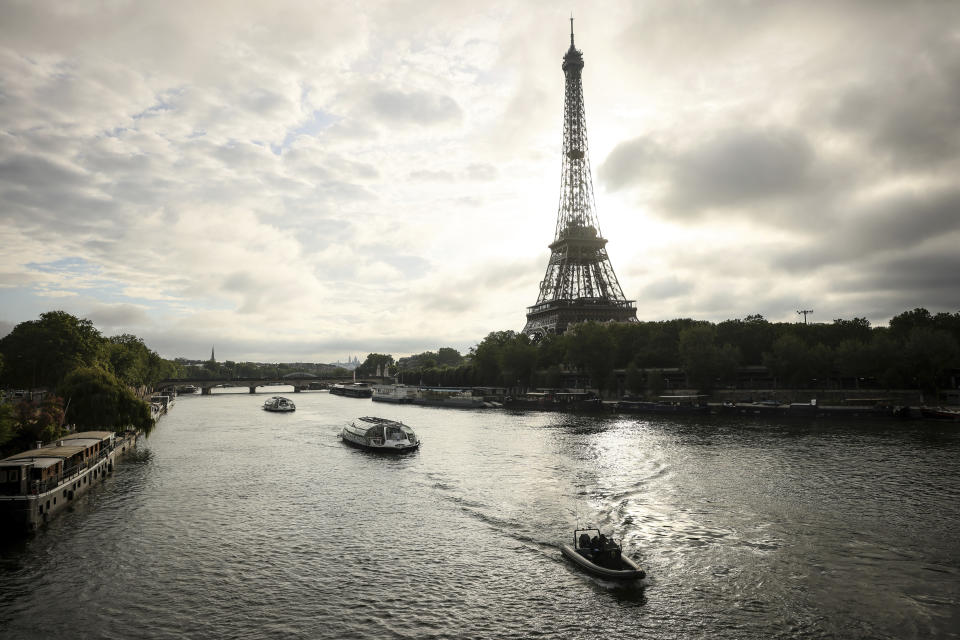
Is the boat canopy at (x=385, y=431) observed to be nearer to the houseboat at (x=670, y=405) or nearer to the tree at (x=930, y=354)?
the houseboat at (x=670, y=405)

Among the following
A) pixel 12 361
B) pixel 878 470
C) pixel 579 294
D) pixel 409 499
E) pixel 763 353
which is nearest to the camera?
pixel 409 499

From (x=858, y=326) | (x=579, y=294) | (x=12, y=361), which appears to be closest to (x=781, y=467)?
(x=858, y=326)

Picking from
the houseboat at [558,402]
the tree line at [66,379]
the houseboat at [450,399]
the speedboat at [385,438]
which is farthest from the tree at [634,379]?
the tree line at [66,379]

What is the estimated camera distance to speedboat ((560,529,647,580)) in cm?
2661

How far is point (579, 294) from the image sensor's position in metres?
175

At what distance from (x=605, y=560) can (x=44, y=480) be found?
1407 inches

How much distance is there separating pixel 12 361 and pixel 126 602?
9586 cm

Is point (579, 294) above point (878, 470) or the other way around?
above

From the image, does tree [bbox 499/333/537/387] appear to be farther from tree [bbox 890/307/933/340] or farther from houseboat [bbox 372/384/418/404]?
tree [bbox 890/307/933/340]

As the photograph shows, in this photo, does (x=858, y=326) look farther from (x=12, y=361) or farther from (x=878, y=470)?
(x=12, y=361)

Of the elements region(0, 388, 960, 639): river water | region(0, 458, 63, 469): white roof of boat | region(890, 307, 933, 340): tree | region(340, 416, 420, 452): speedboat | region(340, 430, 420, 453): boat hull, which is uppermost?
region(890, 307, 933, 340): tree

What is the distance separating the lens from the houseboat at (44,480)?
34.1m

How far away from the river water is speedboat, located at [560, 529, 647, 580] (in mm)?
512

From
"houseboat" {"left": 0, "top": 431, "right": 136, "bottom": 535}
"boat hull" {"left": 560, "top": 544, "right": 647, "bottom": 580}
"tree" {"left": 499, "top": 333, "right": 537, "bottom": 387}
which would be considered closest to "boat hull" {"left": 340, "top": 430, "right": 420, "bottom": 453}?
"houseboat" {"left": 0, "top": 431, "right": 136, "bottom": 535}
